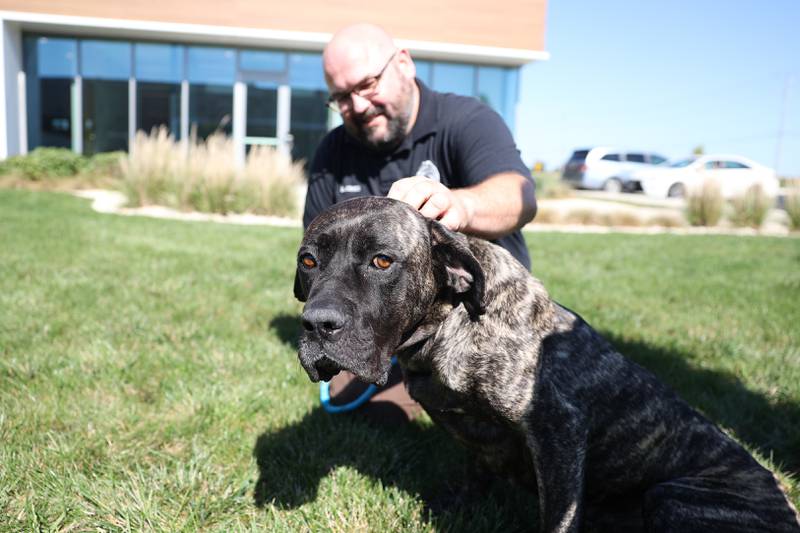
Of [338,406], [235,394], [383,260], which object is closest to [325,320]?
[383,260]

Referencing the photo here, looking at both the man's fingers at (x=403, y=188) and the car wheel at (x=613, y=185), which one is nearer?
the man's fingers at (x=403, y=188)

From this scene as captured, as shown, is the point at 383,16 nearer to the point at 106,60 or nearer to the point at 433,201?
the point at 106,60

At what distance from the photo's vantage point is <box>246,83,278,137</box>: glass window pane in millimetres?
22531

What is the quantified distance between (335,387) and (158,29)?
21075mm

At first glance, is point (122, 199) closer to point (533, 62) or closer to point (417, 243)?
point (417, 243)

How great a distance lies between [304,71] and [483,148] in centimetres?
2051

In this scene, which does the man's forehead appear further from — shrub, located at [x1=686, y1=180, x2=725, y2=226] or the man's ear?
shrub, located at [x1=686, y1=180, x2=725, y2=226]

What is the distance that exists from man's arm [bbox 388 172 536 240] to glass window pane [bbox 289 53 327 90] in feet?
67.6

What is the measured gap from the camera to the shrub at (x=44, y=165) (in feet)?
54.1

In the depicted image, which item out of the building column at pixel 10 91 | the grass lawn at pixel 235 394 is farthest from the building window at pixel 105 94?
the grass lawn at pixel 235 394

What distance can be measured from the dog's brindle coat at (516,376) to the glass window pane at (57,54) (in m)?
23.8

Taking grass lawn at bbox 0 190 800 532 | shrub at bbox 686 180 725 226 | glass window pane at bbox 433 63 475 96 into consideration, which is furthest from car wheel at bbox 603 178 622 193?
grass lawn at bbox 0 190 800 532

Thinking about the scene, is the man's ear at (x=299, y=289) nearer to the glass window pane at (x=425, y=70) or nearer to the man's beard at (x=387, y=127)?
the man's beard at (x=387, y=127)

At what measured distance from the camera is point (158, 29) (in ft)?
69.1
